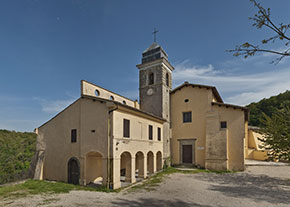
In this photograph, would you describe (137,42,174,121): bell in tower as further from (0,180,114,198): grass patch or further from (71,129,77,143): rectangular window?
(0,180,114,198): grass patch

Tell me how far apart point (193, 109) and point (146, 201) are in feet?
42.6

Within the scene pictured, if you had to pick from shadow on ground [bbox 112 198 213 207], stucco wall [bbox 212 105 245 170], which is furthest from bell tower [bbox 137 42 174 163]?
shadow on ground [bbox 112 198 213 207]

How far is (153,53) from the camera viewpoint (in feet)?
66.9

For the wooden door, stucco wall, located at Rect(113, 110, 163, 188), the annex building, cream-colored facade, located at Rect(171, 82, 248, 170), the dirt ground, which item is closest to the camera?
the dirt ground

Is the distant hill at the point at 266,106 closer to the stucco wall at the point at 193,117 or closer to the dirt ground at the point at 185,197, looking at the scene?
the stucco wall at the point at 193,117

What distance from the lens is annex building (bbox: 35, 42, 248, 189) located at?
12.0m

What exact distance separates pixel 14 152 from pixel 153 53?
32.0 meters

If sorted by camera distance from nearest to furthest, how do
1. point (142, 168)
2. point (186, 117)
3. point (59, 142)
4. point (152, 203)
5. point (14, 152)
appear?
point (152, 203) → point (59, 142) → point (142, 168) → point (186, 117) → point (14, 152)

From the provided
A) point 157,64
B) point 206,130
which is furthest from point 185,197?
point 157,64

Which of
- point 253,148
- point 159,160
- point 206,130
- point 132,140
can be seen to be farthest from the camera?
point 253,148

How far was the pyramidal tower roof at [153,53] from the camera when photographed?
783 inches

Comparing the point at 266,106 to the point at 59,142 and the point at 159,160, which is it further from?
the point at 59,142

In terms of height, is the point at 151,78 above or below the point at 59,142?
above

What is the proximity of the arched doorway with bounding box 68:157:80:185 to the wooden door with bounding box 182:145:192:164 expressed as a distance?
11714 mm
